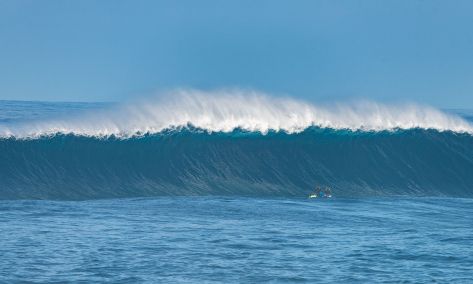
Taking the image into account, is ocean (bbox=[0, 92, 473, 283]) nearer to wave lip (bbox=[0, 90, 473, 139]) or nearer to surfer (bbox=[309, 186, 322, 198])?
wave lip (bbox=[0, 90, 473, 139])

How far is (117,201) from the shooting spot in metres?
18.3

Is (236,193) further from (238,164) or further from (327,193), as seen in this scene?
(238,164)

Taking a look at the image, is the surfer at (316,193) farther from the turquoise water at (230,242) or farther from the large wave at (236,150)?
the turquoise water at (230,242)

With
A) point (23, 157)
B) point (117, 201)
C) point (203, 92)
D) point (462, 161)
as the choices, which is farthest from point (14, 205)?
point (462, 161)

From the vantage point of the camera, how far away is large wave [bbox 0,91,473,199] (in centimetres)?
2116

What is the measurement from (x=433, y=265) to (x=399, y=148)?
522 inches

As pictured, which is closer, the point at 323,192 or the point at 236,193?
the point at 236,193

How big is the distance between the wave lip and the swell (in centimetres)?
38

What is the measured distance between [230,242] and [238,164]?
9.94m

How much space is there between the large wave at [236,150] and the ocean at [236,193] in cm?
6

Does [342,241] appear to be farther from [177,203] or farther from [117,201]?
[117,201]

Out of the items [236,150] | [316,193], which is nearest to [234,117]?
[236,150]

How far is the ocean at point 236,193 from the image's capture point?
11680mm

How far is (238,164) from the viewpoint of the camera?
22.9 m
